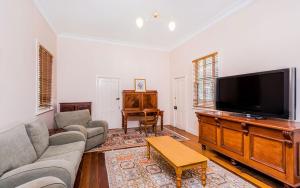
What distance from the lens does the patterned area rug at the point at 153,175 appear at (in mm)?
2318

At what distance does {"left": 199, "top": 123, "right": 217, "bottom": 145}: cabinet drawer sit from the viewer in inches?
131

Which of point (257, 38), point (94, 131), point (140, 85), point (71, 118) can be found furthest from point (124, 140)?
point (257, 38)

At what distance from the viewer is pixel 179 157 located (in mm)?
2338

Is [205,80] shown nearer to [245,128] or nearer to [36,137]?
[245,128]

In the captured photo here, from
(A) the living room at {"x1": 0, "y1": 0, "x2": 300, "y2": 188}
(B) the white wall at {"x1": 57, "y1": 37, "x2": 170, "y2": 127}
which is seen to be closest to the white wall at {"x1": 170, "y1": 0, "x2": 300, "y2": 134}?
(A) the living room at {"x1": 0, "y1": 0, "x2": 300, "y2": 188}

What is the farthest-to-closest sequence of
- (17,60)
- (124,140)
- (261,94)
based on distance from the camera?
(124,140)
(261,94)
(17,60)

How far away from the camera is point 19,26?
2479mm

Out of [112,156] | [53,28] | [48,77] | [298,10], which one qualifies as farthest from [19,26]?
[298,10]

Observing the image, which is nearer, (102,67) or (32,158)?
(32,158)

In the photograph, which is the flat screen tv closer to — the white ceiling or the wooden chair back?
the white ceiling

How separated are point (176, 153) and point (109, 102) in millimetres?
3784

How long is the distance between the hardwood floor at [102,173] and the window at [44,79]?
5.17 ft

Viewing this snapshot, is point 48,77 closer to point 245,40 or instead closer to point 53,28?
point 53,28

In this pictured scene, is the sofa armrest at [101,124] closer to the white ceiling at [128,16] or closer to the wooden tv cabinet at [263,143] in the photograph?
the wooden tv cabinet at [263,143]
